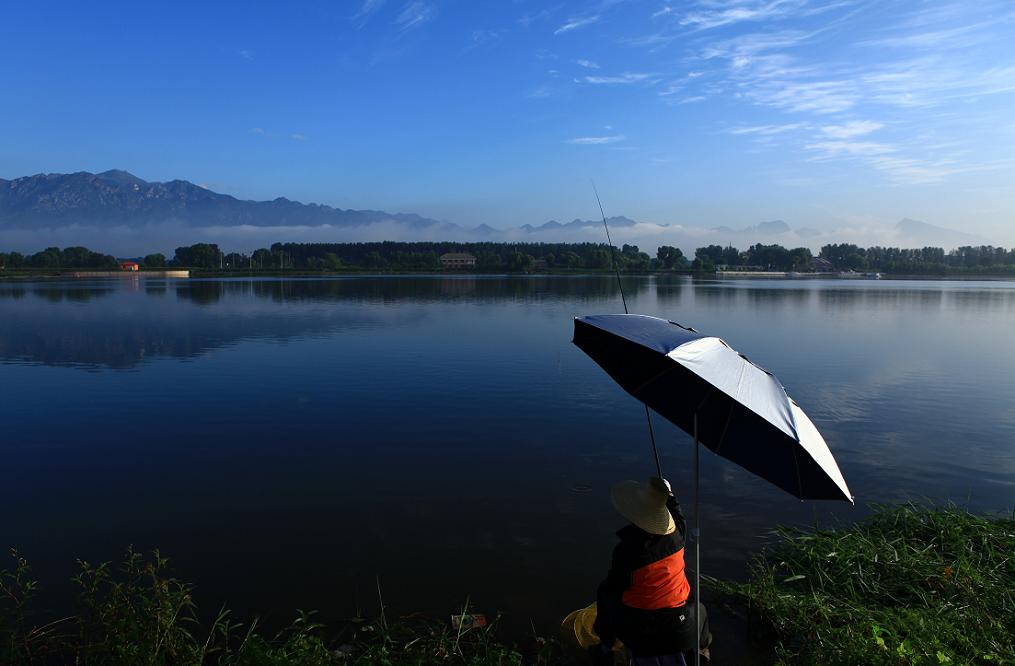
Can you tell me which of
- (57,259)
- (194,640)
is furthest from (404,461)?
(57,259)

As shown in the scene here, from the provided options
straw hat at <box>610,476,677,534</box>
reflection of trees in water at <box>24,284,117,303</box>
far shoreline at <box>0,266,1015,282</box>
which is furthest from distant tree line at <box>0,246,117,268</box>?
straw hat at <box>610,476,677,534</box>

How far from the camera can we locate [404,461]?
39.6ft

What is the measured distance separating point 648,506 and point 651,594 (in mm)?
692

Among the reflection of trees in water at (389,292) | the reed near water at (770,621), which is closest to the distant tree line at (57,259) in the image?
the reflection of trees in water at (389,292)

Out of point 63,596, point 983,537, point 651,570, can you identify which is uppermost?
point 651,570

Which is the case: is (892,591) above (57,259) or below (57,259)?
below

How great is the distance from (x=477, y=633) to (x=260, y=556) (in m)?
3.56

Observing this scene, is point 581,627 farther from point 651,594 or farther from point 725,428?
point 725,428

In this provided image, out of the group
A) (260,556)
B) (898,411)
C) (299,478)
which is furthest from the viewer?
(898,411)

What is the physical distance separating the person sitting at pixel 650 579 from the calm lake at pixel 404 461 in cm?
250

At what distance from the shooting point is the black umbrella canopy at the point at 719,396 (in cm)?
425

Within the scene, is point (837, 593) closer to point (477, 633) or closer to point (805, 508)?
point (805, 508)

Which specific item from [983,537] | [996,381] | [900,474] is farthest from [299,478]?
[996,381]

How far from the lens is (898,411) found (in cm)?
1647
